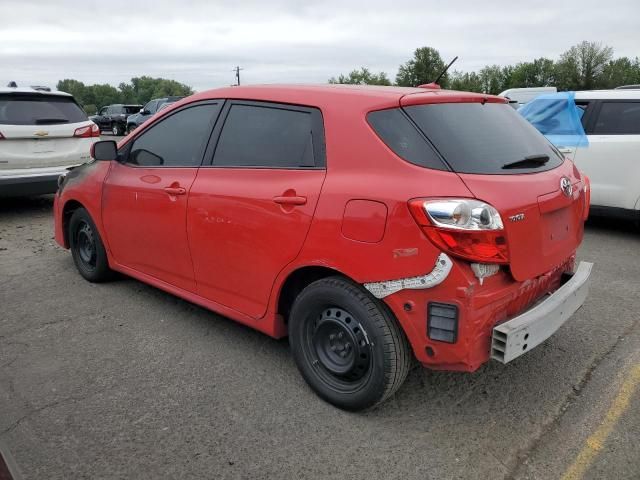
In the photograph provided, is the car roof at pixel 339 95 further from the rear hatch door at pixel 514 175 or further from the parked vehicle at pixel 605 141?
the parked vehicle at pixel 605 141

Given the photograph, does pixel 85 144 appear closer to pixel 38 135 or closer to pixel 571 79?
pixel 38 135

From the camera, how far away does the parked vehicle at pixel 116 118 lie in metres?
28.1

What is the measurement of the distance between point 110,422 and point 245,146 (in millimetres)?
1653

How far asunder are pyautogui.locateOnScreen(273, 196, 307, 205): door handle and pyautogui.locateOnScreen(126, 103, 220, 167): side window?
2.74 feet

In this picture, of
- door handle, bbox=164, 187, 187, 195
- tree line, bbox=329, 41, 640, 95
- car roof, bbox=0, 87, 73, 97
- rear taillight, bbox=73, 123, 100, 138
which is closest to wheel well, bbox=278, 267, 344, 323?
door handle, bbox=164, 187, 187, 195

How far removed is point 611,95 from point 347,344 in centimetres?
540

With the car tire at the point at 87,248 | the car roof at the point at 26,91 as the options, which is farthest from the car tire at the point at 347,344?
the car roof at the point at 26,91

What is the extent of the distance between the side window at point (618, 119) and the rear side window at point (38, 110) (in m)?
6.94

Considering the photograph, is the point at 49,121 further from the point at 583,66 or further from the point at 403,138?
the point at 583,66

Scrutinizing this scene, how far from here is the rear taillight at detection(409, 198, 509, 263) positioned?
2.23 metres

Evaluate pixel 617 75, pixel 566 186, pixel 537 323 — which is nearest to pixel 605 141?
pixel 566 186

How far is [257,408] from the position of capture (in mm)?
2744

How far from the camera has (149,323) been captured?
12.4 feet

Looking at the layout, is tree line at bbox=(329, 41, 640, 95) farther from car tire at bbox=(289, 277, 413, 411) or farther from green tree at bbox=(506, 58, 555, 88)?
car tire at bbox=(289, 277, 413, 411)
